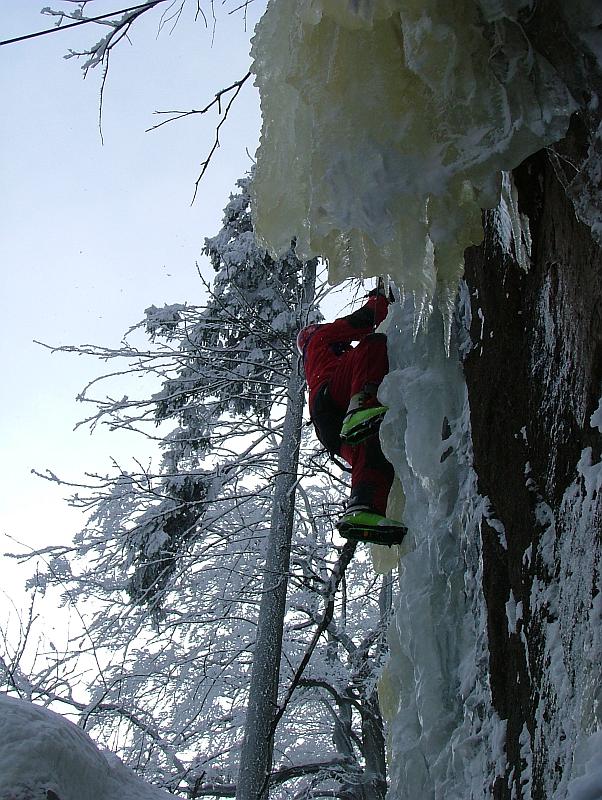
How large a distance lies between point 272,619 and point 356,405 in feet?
11.9

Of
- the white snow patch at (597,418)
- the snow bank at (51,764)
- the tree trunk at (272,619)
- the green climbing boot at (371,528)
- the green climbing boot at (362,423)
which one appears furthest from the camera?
the tree trunk at (272,619)

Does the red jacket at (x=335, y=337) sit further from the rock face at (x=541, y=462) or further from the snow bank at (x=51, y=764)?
the snow bank at (x=51, y=764)

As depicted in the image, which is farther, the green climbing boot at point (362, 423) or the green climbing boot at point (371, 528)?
the green climbing boot at point (362, 423)

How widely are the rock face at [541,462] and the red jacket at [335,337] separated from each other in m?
1.60

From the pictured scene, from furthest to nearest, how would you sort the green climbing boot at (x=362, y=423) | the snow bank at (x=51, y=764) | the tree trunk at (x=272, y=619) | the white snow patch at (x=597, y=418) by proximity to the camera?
the tree trunk at (x=272, y=619)
the snow bank at (x=51, y=764)
the green climbing boot at (x=362, y=423)
the white snow patch at (x=597, y=418)

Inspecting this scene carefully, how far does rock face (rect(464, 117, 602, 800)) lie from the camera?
5.41ft

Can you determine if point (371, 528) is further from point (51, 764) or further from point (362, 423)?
point (51, 764)

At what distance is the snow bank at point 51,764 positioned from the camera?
3.45m

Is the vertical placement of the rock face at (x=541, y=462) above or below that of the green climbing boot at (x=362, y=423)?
below

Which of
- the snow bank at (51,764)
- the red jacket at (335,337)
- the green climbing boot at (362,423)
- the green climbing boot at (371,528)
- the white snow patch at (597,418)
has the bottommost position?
the snow bank at (51,764)

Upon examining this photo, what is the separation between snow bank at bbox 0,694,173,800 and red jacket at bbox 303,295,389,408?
2131 millimetres

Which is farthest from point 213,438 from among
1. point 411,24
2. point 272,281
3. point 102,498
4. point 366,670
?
point 411,24

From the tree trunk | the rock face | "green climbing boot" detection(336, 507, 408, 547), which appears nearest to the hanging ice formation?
the rock face

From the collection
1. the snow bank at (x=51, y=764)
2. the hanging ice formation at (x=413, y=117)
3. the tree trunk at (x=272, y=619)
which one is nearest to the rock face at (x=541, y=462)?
the hanging ice formation at (x=413, y=117)
